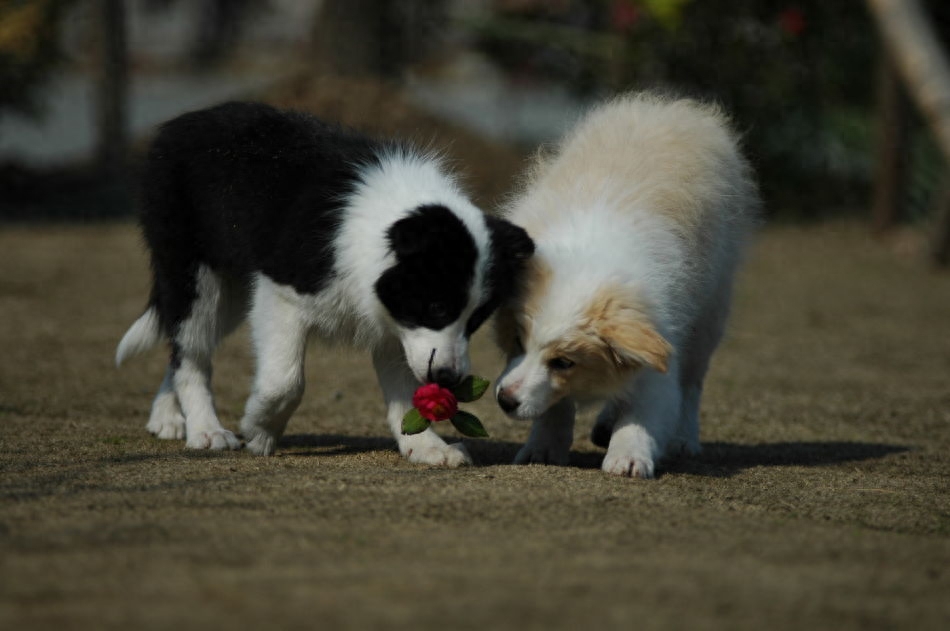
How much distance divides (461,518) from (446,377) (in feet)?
2.19

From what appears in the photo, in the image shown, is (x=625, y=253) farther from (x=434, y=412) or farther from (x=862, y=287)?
(x=862, y=287)

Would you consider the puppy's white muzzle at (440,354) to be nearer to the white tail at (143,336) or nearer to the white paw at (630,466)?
the white paw at (630,466)

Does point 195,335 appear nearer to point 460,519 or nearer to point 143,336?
point 143,336

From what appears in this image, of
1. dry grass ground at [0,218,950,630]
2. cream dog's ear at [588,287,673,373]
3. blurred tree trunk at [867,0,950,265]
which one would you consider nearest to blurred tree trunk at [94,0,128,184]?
dry grass ground at [0,218,950,630]

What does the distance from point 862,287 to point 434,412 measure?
7.97 meters

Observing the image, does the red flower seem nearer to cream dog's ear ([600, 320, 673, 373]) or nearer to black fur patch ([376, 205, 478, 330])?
black fur patch ([376, 205, 478, 330])

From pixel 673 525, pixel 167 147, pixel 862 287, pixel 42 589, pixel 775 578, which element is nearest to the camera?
pixel 42 589

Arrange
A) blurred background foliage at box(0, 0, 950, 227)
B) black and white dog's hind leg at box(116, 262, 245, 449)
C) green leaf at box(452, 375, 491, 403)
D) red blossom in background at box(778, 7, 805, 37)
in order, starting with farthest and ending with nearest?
red blossom in background at box(778, 7, 805, 37)
blurred background foliage at box(0, 0, 950, 227)
black and white dog's hind leg at box(116, 262, 245, 449)
green leaf at box(452, 375, 491, 403)

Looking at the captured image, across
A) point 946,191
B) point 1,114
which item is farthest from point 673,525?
point 1,114

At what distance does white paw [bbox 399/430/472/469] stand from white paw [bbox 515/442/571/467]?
23 cm

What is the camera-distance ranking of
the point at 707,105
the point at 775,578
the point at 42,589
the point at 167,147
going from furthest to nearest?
the point at 707,105 < the point at 167,147 < the point at 775,578 < the point at 42,589

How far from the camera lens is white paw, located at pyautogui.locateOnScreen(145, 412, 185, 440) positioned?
5617 millimetres

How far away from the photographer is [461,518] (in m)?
4.05

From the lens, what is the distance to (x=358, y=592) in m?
3.20
